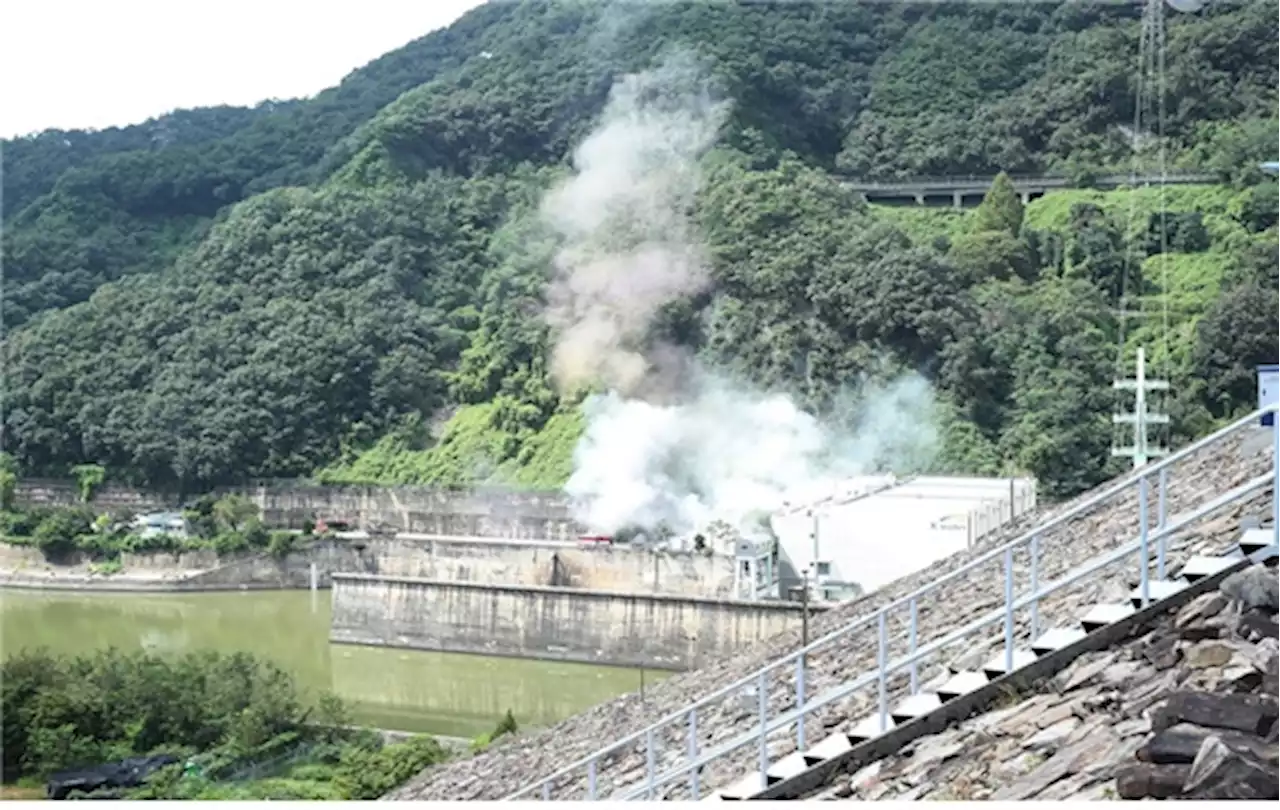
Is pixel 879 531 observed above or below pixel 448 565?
above

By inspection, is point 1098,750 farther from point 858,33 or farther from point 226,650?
point 858,33

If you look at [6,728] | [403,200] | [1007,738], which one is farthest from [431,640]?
[403,200]

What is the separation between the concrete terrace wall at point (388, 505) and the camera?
22.7m

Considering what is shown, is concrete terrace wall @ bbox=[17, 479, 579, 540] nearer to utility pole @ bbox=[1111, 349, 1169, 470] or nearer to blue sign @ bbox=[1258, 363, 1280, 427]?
utility pole @ bbox=[1111, 349, 1169, 470]

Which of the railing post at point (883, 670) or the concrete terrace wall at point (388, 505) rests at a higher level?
the railing post at point (883, 670)

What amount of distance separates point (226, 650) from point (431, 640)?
255 centimetres

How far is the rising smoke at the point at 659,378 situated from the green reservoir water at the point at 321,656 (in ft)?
14.0

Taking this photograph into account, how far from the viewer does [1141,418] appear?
49.7 ft

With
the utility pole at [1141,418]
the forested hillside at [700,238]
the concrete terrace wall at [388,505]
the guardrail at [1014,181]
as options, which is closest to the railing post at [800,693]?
the utility pole at [1141,418]

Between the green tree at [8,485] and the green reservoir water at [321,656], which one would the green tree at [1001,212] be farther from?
the green tree at [8,485]

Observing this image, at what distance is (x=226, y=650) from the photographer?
17.7m

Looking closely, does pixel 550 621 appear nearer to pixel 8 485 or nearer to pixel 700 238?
pixel 8 485

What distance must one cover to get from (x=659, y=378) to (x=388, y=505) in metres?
5.01

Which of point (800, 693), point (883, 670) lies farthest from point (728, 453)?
point (883, 670)
